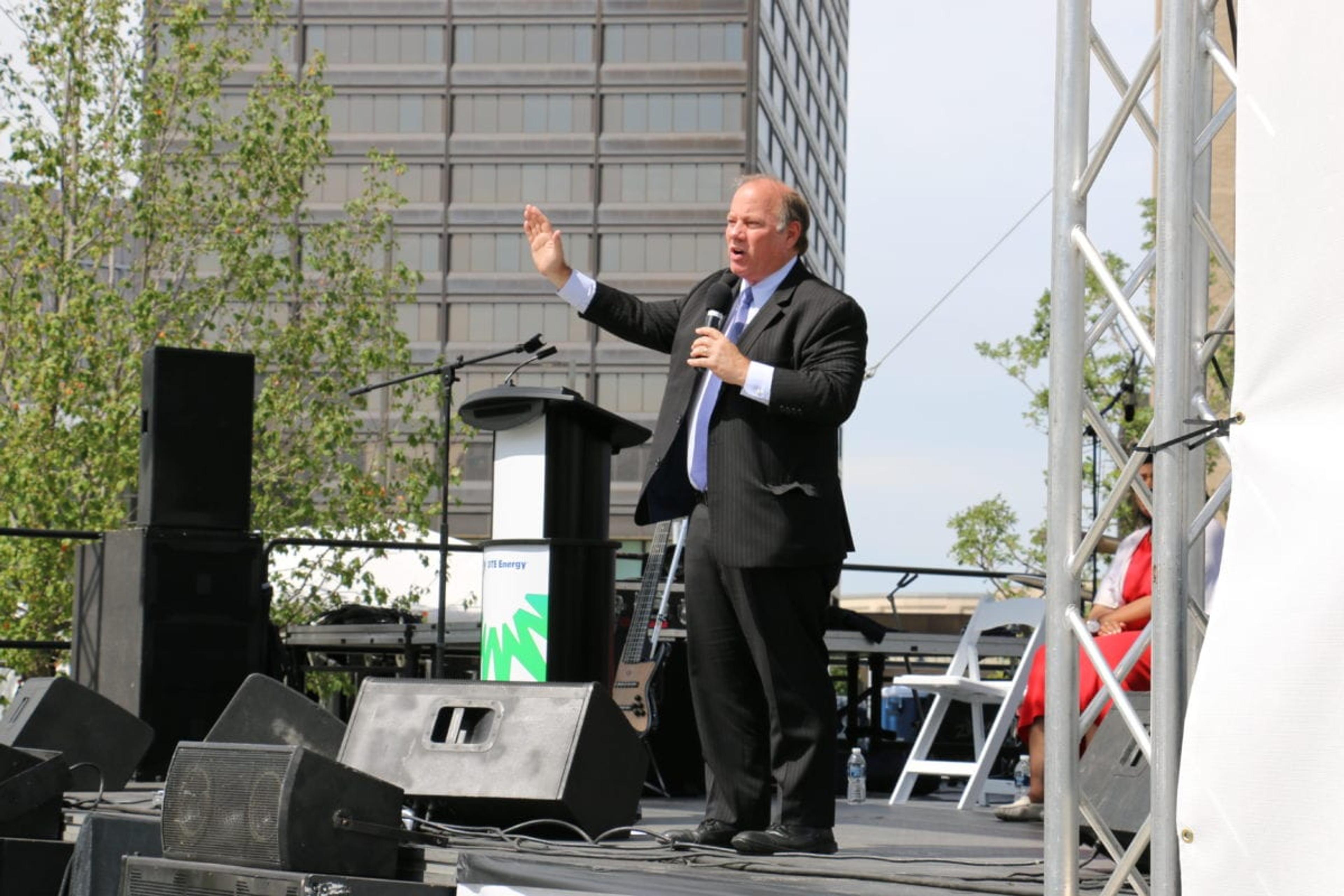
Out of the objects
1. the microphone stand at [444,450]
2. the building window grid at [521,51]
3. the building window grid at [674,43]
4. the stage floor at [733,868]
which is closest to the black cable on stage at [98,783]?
the stage floor at [733,868]

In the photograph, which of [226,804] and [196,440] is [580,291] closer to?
[226,804]

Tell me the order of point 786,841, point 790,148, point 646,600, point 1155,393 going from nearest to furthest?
point 1155,393
point 786,841
point 646,600
point 790,148

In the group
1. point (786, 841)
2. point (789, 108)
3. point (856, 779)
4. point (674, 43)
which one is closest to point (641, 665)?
point (856, 779)

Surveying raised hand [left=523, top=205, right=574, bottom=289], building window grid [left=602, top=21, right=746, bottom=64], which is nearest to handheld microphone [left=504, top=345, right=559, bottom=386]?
raised hand [left=523, top=205, right=574, bottom=289]

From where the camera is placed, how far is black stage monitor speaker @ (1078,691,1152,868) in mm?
3879

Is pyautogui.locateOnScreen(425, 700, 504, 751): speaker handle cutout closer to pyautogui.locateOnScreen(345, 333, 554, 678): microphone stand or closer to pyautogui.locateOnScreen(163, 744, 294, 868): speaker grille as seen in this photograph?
pyautogui.locateOnScreen(163, 744, 294, 868): speaker grille

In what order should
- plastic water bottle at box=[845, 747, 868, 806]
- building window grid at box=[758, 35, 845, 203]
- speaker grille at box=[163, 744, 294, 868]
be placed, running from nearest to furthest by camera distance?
speaker grille at box=[163, 744, 294, 868] < plastic water bottle at box=[845, 747, 868, 806] < building window grid at box=[758, 35, 845, 203]

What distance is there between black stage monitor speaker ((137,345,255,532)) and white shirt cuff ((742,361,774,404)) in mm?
3333

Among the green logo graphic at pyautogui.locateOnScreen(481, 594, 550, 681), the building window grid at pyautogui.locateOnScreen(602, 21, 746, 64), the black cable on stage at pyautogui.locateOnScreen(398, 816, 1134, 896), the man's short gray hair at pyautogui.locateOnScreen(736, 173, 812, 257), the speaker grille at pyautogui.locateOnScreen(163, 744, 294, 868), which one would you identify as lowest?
the black cable on stage at pyautogui.locateOnScreen(398, 816, 1134, 896)

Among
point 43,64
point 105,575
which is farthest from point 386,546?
point 43,64

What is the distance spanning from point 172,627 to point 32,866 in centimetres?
192

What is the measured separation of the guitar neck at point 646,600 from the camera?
24.4 ft

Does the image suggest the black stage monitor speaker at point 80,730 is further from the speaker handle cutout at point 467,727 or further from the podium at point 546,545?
the speaker handle cutout at point 467,727

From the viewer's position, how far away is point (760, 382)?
4.02 m
